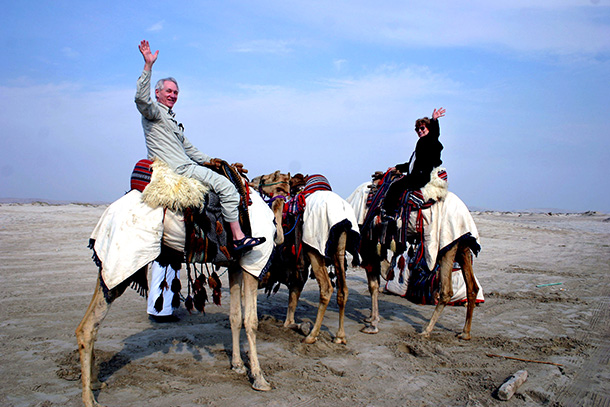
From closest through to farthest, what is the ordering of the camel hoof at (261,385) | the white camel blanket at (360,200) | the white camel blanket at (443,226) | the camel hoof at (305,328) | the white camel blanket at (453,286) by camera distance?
the camel hoof at (261,385), the camel hoof at (305,328), the white camel blanket at (443,226), the white camel blanket at (360,200), the white camel blanket at (453,286)

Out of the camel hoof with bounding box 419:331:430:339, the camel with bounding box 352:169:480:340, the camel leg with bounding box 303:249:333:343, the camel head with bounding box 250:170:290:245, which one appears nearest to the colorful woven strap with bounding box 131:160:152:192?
the camel head with bounding box 250:170:290:245

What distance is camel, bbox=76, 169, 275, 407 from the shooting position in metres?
3.61

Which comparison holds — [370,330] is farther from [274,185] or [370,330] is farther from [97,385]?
[97,385]

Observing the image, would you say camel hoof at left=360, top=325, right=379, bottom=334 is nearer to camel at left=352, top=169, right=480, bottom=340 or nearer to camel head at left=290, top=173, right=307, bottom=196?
camel at left=352, top=169, right=480, bottom=340

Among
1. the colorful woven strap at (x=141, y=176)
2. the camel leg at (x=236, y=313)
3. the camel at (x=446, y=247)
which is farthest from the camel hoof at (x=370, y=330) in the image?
the colorful woven strap at (x=141, y=176)

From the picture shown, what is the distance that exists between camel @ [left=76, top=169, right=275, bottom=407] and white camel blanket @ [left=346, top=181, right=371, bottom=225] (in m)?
2.50

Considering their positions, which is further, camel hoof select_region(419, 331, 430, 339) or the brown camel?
camel hoof select_region(419, 331, 430, 339)

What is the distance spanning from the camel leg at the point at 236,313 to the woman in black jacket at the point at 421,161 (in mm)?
2760

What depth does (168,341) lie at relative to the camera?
5465 mm

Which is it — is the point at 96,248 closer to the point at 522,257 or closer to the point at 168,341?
the point at 168,341

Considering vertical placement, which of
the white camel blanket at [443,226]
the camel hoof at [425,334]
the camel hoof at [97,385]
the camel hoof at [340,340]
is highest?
the white camel blanket at [443,226]

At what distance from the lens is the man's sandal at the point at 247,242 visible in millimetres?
4266

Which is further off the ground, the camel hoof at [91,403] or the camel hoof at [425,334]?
the camel hoof at [91,403]

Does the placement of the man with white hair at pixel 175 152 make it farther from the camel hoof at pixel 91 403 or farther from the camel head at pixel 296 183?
the camel head at pixel 296 183
